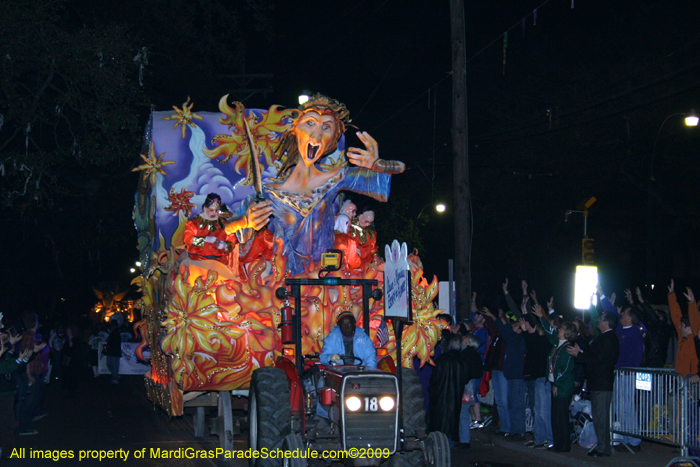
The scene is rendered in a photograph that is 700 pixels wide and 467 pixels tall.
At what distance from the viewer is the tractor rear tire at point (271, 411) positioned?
7812 millimetres

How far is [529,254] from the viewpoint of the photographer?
40.3 meters

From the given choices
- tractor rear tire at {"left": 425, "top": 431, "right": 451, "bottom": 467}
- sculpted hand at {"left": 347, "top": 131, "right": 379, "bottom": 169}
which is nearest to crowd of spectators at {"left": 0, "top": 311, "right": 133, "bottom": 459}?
sculpted hand at {"left": 347, "top": 131, "right": 379, "bottom": 169}

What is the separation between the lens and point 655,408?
10695mm

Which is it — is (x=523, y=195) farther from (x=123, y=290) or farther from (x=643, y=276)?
(x=123, y=290)

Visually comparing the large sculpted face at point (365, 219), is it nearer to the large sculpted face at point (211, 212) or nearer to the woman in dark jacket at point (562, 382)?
the large sculpted face at point (211, 212)

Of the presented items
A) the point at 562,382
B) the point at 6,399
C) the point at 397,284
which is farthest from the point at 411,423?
the point at 6,399

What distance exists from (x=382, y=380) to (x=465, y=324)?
6.91 meters

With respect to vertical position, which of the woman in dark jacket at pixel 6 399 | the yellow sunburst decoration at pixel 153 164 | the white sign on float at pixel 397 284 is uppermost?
the yellow sunburst decoration at pixel 153 164

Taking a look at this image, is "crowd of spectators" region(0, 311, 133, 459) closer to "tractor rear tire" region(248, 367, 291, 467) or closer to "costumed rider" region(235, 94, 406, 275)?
"costumed rider" region(235, 94, 406, 275)

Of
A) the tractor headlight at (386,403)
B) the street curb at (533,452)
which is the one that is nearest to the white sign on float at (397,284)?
the tractor headlight at (386,403)

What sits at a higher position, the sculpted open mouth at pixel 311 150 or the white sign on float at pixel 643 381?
the sculpted open mouth at pixel 311 150

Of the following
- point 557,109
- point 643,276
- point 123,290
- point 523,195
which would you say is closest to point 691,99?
point 557,109

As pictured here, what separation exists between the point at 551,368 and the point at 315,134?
4797 mm

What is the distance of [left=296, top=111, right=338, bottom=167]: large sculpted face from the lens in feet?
34.1
